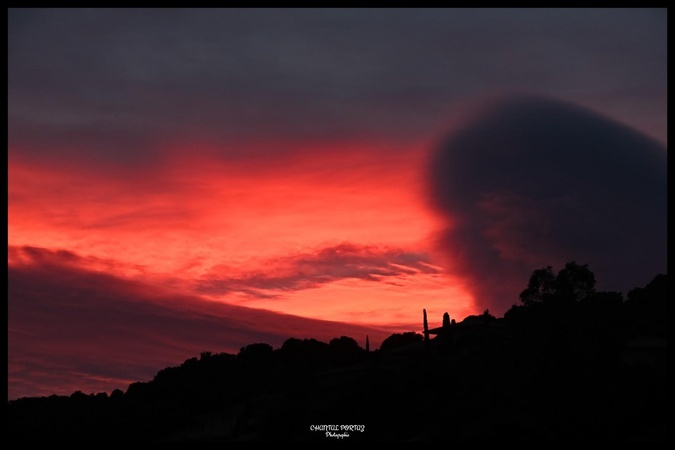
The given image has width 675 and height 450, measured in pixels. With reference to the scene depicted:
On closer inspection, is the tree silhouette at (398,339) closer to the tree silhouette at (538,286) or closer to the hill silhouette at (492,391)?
the hill silhouette at (492,391)

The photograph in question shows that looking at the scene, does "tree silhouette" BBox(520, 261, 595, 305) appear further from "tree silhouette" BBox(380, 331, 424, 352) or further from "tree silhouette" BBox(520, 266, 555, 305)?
"tree silhouette" BBox(380, 331, 424, 352)

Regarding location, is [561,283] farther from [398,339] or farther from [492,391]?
[398,339]

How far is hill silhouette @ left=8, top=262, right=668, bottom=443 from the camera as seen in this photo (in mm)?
47875

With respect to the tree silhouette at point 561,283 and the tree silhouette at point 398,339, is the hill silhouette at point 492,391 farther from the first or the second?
the tree silhouette at point 398,339

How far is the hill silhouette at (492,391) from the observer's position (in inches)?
1885

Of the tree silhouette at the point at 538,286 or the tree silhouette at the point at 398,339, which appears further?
the tree silhouette at the point at 398,339

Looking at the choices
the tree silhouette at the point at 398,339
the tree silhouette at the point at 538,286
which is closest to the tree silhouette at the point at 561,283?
the tree silhouette at the point at 538,286

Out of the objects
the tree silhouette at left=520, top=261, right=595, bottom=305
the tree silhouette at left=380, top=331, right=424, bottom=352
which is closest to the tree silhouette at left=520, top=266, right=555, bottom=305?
the tree silhouette at left=520, top=261, right=595, bottom=305

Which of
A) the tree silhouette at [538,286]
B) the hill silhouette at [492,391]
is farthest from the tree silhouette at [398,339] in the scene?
the tree silhouette at [538,286]

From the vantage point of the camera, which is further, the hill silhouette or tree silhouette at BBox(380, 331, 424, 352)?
tree silhouette at BBox(380, 331, 424, 352)

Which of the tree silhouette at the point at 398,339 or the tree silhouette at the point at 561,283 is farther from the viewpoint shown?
the tree silhouette at the point at 398,339

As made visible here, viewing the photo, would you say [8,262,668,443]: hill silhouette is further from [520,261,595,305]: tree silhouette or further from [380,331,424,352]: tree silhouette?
[380,331,424,352]: tree silhouette

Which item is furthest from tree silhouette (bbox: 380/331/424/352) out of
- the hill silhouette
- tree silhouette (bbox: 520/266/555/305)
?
tree silhouette (bbox: 520/266/555/305)

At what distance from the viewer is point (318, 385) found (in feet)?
262
